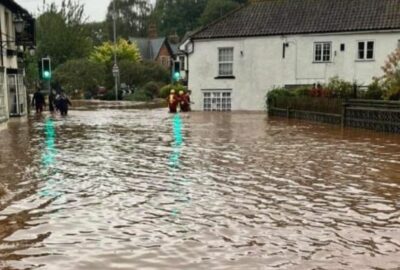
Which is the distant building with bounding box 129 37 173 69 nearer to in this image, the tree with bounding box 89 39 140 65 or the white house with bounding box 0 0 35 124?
the tree with bounding box 89 39 140 65

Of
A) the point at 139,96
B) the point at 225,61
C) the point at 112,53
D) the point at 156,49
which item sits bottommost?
the point at 139,96

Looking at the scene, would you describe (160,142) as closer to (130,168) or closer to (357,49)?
(130,168)

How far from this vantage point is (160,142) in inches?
673

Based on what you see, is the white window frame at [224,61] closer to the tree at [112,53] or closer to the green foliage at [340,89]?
the green foliage at [340,89]

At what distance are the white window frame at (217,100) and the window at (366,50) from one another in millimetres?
9147

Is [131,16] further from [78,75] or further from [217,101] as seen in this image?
[217,101]

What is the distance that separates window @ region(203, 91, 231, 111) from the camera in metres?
38.2

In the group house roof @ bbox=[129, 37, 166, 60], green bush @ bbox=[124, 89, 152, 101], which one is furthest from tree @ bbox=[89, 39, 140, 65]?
house roof @ bbox=[129, 37, 166, 60]

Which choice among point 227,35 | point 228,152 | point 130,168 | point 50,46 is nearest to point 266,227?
point 130,168

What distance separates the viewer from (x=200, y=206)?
8344 millimetres

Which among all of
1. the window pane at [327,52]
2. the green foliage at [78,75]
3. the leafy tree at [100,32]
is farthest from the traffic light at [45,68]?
the leafy tree at [100,32]

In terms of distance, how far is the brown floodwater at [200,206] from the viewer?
6105 millimetres

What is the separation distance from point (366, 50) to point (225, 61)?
959 cm

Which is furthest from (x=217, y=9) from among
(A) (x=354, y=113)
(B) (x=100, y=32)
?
(A) (x=354, y=113)
